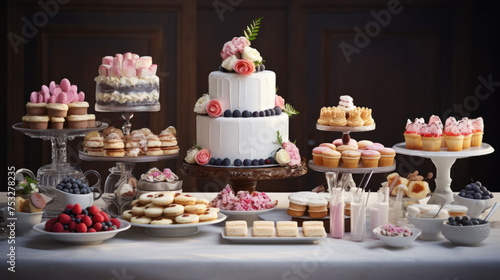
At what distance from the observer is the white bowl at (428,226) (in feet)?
11.0

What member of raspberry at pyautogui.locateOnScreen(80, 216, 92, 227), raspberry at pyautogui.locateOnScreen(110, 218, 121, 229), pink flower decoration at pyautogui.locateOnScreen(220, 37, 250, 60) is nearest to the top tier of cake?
pink flower decoration at pyautogui.locateOnScreen(220, 37, 250, 60)

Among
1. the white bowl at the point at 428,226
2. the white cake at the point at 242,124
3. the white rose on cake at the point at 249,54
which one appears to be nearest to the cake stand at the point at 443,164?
the white bowl at the point at 428,226

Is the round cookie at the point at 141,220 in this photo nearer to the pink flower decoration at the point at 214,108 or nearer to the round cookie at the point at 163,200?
the round cookie at the point at 163,200

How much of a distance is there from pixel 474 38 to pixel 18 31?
A: 4025mm

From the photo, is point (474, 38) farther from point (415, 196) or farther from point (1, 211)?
point (1, 211)

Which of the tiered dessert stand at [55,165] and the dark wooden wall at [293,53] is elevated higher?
the dark wooden wall at [293,53]

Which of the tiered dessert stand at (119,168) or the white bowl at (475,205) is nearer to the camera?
the white bowl at (475,205)

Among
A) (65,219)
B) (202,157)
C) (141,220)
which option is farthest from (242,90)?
(65,219)

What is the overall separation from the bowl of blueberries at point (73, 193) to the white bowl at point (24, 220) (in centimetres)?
15

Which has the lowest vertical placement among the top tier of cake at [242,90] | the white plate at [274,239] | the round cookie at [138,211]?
the white plate at [274,239]

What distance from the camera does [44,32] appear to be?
6617 millimetres

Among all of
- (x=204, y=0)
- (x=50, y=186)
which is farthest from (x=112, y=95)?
(x=204, y=0)

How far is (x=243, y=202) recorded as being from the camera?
12.1ft

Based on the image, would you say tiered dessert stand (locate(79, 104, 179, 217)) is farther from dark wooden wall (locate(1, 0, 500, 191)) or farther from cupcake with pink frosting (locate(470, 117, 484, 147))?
dark wooden wall (locate(1, 0, 500, 191))
